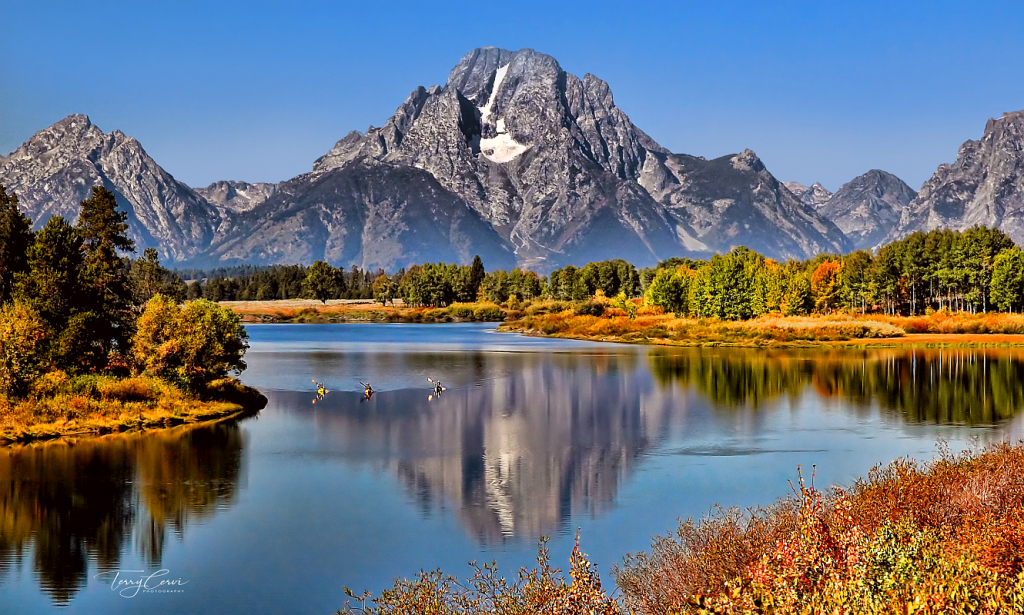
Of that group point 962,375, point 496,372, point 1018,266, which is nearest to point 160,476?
point 496,372

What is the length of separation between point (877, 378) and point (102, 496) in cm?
5666

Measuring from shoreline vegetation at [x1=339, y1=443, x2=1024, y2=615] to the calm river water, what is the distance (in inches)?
140

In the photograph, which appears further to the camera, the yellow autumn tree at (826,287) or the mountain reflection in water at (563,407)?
the yellow autumn tree at (826,287)

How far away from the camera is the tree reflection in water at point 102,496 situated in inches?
886

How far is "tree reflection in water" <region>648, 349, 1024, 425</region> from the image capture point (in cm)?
4988

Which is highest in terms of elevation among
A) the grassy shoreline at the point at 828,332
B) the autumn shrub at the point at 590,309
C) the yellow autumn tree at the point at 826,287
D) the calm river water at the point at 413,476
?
the yellow autumn tree at the point at 826,287

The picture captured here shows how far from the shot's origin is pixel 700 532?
1823 centimetres

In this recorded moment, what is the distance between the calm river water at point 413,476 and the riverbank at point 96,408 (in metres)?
1.94

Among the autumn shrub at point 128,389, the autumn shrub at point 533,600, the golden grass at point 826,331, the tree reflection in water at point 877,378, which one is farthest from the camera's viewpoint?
the golden grass at point 826,331

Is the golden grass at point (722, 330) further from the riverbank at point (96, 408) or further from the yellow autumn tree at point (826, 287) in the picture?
the riverbank at point (96, 408)

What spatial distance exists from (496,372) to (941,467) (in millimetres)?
52012

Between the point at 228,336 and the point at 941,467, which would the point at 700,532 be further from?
the point at 228,336

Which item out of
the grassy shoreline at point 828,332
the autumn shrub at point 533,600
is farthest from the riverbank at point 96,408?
the grassy shoreline at point 828,332

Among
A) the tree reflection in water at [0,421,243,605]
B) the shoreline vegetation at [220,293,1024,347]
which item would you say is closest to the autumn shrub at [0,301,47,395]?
the tree reflection in water at [0,421,243,605]
